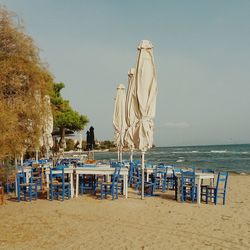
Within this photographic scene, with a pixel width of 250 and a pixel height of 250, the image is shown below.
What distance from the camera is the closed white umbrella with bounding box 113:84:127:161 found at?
13.5m

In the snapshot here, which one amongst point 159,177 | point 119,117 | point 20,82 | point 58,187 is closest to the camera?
point 20,82

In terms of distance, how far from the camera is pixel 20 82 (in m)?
7.28

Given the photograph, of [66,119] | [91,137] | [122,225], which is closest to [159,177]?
[122,225]

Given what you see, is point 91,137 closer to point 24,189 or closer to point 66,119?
point 24,189

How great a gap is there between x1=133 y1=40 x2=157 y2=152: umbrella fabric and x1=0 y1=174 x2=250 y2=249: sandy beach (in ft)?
5.84

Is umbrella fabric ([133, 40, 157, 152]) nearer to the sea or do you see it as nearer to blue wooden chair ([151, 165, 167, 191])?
blue wooden chair ([151, 165, 167, 191])

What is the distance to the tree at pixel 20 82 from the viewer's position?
6.89m

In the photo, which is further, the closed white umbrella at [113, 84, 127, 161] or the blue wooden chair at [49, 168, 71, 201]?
the closed white umbrella at [113, 84, 127, 161]

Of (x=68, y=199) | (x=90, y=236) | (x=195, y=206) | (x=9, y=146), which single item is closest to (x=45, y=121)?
(x=9, y=146)

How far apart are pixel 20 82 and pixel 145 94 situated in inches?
129

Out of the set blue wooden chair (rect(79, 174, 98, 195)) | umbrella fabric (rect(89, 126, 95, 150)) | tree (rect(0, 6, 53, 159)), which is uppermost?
tree (rect(0, 6, 53, 159))

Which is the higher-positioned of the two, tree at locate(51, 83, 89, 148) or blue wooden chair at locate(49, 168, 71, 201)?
tree at locate(51, 83, 89, 148)

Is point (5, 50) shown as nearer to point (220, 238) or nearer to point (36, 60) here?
point (36, 60)

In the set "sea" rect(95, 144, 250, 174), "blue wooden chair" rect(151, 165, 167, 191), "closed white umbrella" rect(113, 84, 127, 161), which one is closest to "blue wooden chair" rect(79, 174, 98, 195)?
"blue wooden chair" rect(151, 165, 167, 191)
